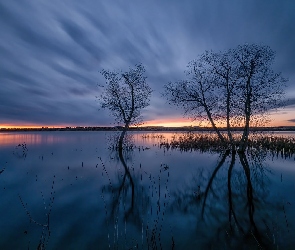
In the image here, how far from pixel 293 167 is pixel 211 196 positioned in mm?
10854

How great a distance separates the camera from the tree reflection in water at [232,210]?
5871mm

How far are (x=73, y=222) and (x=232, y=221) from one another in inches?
211

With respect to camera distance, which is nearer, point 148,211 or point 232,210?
point 148,211

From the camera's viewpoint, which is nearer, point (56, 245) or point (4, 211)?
point (56, 245)

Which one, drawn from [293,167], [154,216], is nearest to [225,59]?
[293,167]

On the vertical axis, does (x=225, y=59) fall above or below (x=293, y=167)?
above

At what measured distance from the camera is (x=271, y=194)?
10.5 meters

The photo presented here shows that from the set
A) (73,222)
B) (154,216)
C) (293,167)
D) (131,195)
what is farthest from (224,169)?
(73,222)

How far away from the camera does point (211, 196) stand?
10.3m

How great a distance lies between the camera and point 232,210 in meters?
8.30

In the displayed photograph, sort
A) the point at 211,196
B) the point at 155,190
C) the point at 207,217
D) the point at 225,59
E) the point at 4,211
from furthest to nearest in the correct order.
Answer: the point at 225,59, the point at 155,190, the point at 211,196, the point at 4,211, the point at 207,217

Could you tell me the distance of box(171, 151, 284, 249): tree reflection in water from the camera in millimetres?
5871

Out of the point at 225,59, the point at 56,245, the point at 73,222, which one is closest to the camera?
the point at 56,245

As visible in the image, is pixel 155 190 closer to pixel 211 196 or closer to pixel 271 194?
pixel 211 196
